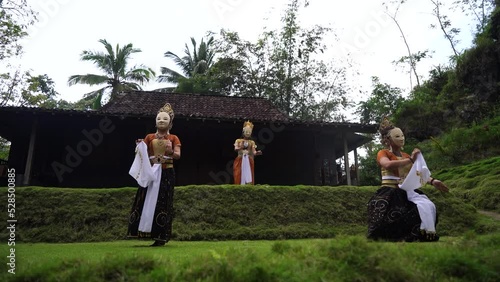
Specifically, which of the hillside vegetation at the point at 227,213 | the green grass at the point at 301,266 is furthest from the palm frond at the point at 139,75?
the green grass at the point at 301,266

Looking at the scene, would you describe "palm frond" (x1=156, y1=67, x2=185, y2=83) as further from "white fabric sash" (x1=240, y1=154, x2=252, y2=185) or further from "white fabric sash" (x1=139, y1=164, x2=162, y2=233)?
"white fabric sash" (x1=139, y1=164, x2=162, y2=233)

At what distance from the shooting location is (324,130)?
13031 mm

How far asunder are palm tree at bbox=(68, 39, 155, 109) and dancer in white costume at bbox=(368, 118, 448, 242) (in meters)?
24.5

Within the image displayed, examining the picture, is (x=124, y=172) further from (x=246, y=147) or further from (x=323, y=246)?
(x=323, y=246)

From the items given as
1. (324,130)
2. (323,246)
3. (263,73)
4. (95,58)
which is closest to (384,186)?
(323,246)

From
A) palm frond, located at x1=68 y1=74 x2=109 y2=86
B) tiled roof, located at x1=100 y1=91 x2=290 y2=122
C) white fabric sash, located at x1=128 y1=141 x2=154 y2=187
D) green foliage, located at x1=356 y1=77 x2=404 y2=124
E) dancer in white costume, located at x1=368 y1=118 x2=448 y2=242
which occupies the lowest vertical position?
dancer in white costume, located at x1=368 y1=118 x2=448 y2=242

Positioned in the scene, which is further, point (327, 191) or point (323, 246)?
point (327, 191)

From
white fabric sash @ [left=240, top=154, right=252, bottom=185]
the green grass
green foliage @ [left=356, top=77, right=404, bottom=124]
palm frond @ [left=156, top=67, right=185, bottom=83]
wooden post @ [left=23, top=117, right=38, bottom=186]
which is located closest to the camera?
the green grass

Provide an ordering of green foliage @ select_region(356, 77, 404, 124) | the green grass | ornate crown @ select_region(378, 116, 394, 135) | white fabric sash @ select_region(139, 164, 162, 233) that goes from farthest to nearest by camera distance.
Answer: green foliage @ select_region(356, 77, 404, 124), ornate crown @ select_region(378, 116, 394, 135), white fabric sash @ select_region(139, 164, 162, 233), the green grass

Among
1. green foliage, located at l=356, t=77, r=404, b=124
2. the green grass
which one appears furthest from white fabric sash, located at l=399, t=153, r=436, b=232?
green foliage, located at l=356, t=77, r=404, b=124

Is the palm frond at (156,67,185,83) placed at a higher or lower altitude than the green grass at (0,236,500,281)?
higher

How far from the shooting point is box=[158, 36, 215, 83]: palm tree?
29547mm

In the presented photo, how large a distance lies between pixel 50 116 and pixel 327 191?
8.04 metres

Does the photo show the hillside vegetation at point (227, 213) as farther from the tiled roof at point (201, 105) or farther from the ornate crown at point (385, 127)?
the tiled roof at point (201, 105)
